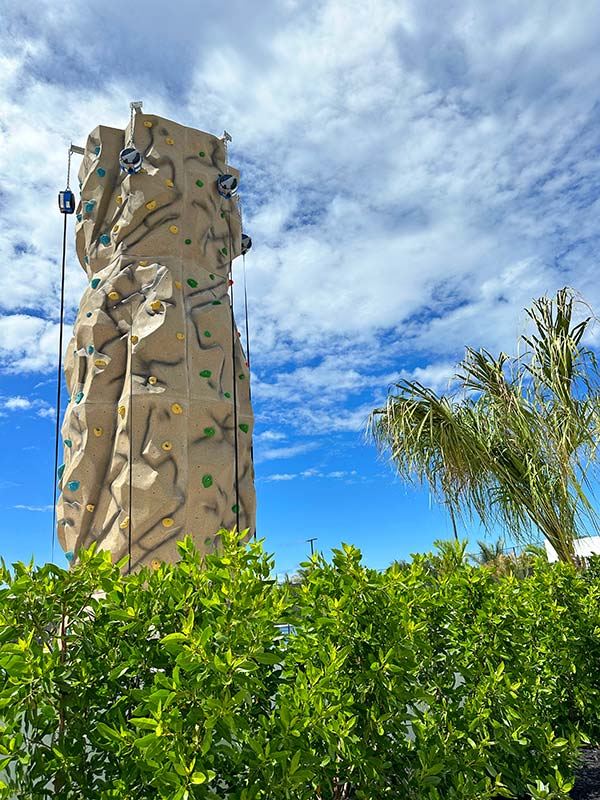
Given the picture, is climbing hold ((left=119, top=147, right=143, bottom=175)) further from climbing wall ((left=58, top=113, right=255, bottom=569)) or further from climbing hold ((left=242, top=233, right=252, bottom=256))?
climbing hold ((left=242, top=233, right=252, bottom=256))

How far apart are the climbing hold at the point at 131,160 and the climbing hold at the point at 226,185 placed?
1158 millimetres

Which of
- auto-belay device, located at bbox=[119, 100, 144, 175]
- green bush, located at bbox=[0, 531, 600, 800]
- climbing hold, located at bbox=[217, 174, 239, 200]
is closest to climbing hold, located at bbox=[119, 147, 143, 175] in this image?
auto-belay device, located at bbox=[119, 100, 144, 175]

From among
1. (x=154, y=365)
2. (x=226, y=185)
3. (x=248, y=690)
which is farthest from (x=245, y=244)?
(x=248, y=690)

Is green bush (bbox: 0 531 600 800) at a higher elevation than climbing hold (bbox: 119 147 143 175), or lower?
lower

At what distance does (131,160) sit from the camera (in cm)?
855

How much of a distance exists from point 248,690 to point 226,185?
8422 millimetres

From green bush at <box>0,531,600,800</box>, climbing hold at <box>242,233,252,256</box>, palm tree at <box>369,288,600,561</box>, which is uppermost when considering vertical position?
climbing hold at <box>242,233,252,256</box>

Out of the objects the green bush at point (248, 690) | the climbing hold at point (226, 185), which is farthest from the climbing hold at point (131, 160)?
the green bush at point (248, 690)

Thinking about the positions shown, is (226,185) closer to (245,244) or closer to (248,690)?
(245,244)

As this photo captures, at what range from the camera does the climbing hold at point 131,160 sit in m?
8.53

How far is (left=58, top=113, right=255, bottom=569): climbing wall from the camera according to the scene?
771 centimetres

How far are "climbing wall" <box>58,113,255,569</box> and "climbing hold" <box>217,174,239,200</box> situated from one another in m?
0.08

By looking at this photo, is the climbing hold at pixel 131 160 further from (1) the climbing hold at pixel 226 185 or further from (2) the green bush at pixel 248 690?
(2) the green bush at pixel 248 690

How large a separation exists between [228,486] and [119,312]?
268cm
